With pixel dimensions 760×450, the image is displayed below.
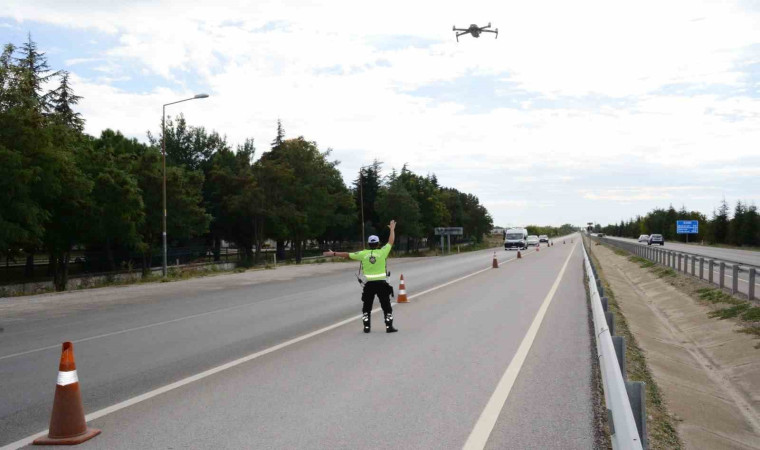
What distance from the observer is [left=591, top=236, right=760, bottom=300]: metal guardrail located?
16969 mm

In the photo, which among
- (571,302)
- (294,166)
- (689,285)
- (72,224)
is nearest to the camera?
(571,302)

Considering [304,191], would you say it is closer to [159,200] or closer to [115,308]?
[159,200]

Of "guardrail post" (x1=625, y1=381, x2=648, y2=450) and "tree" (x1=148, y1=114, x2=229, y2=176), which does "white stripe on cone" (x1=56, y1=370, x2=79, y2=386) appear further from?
"tree" (x1=148, y1=114, x2=229, y2=176)

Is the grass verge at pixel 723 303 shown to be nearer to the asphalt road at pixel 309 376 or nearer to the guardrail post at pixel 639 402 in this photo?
the asphalt road at pixel 309 376

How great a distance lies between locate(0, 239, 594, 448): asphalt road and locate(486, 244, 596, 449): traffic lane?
0.07ft

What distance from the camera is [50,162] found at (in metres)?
24.6

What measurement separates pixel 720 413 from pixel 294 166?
49509 mm

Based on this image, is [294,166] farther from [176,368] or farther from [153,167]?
[176,368]

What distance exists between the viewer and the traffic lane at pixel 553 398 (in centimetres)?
532

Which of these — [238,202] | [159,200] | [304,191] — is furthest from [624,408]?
[304,191]

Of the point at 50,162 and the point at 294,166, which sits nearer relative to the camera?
the point at 50,162

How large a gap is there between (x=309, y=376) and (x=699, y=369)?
7.87 meters

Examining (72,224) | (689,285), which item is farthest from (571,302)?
(72,224)

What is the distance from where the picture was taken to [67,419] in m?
5.41
